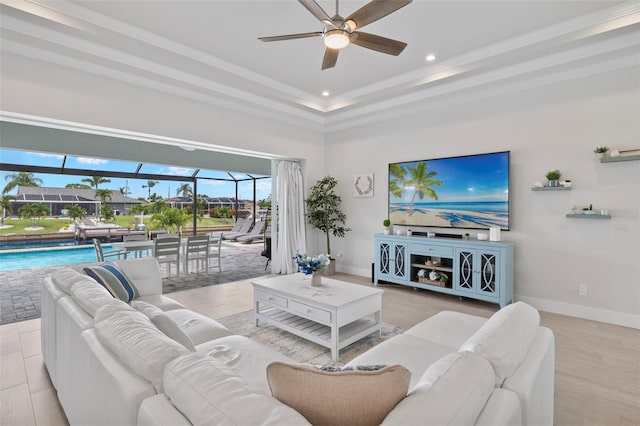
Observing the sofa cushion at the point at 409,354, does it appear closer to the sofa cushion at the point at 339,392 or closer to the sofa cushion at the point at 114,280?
the sofa cushion at the point at 339,392

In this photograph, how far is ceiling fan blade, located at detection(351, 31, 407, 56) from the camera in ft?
8.34

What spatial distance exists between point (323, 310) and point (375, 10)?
236 centimetres

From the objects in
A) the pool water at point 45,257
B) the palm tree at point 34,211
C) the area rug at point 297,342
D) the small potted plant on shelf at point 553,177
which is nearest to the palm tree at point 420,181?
the small potted plant on shelf at point 553,177

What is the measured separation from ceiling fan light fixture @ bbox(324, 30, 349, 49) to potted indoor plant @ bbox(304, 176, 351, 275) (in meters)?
3.48

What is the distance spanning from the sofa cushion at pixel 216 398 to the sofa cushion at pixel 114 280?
6.10ft

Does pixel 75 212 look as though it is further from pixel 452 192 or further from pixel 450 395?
pixel 450 395

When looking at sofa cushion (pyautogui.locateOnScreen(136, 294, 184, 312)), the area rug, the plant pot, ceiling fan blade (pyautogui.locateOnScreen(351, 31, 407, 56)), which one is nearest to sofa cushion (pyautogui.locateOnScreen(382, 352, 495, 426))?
the area rug

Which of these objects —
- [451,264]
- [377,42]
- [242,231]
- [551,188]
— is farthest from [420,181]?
[242,231]

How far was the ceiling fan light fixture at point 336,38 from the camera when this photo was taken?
2400 millimetres

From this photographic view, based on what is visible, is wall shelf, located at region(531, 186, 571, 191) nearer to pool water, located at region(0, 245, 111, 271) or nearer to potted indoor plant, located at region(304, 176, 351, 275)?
potted indoor plant, located at region(304, 176, 351, 275)

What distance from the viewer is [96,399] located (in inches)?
48.4

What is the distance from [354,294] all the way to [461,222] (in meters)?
2.40

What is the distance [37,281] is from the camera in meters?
5.07

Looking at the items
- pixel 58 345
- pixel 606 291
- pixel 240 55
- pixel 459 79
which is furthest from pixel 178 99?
pixel 606 291
